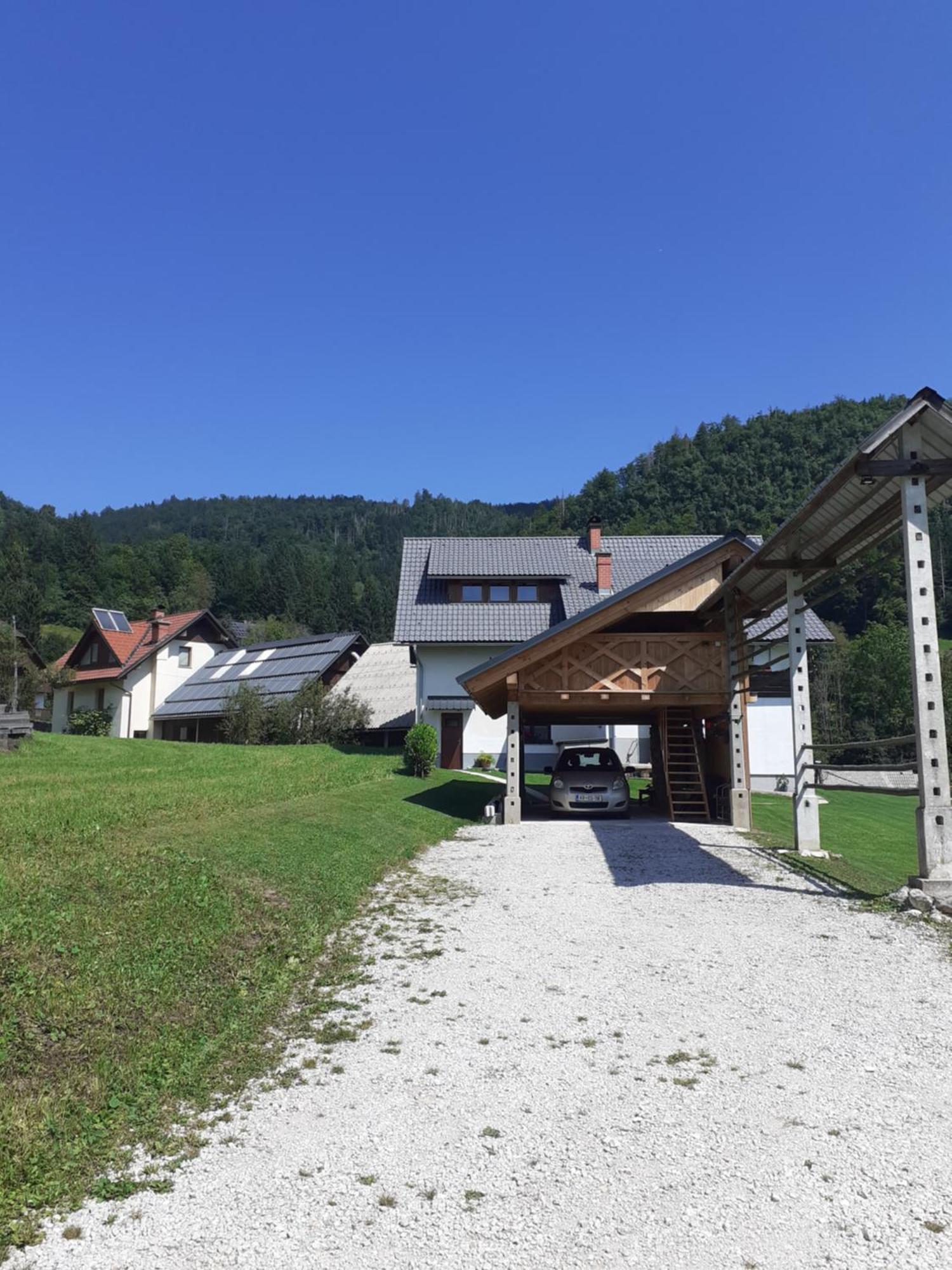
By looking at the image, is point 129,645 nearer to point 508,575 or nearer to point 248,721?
point 248,721

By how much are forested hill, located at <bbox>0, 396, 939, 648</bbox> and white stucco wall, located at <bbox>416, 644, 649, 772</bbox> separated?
22276 millimetres

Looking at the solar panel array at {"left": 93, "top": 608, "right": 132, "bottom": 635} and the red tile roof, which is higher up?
the solar panel array at {"left": 93, "top": 608, "right": 132, "bottom": 635}

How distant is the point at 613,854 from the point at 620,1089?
8165mm

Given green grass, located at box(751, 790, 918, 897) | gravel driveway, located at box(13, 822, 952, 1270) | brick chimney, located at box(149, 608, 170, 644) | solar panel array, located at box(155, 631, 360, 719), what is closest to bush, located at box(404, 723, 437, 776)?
green grass, located at box(751, 790, 918, 897)

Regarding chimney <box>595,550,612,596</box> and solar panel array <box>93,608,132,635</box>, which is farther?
solar panel array <box>93,608,132,635</box>

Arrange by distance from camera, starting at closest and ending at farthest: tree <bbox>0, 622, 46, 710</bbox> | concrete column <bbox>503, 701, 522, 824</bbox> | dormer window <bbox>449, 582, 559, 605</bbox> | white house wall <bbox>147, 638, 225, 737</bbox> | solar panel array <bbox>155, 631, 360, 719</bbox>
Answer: concrete column <bbox>503, 701, 522, 824</bbox> < dormer window <bbox>449, 582, 559, 605</bbox> < tree <bbox>0, 622, 46, 710</bbox> < solar panel array <bbox>155, 631, 360, 719</bbox> < white house wall <bbox>147, 638, 225, 737</bbox>

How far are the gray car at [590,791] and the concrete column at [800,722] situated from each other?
5462 millimetres

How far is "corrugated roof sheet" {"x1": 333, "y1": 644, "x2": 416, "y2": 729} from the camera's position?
36625 millimetres

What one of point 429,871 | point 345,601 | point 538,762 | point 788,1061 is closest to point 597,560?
point 538,762

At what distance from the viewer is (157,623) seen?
1719 inches

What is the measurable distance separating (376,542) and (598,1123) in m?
140

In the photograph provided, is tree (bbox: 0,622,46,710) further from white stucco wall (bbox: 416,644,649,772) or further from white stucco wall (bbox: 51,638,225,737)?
white stucco wall (bbox: 416,644,649,772)

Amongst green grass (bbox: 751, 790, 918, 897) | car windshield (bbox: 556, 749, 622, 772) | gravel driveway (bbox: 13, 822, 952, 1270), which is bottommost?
green grass (bbox: 751, 790, 918, 897)

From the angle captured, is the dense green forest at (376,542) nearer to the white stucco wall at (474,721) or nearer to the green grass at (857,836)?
the white stucco wall at (474,721)
